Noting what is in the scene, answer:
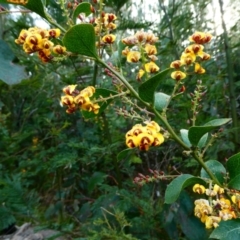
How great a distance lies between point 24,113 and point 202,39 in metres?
1.51

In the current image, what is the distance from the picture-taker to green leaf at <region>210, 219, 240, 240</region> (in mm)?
640

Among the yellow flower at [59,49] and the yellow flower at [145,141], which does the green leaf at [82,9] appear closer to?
the yellow flower at [59,49]

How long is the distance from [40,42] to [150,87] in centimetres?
16

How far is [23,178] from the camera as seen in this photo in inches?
67.6

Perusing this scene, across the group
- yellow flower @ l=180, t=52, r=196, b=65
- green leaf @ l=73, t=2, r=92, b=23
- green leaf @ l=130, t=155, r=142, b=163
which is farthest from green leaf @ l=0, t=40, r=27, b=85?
green leaf @ l=130, t=155, r=142, b=163

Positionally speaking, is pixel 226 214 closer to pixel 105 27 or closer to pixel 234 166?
pixel 234 166

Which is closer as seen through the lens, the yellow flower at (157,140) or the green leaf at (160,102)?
the yellow flower at (157,140)

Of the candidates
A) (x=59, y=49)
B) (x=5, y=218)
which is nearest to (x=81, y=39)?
(x=59, y=49)

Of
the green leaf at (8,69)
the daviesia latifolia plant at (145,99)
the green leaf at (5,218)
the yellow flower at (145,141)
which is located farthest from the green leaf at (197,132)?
the green leaf at (5,218)

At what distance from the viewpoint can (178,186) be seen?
65cm

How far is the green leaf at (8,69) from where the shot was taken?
92cm

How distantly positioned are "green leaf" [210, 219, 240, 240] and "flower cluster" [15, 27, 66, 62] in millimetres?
341

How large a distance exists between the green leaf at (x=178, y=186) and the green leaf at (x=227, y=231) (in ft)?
0.22

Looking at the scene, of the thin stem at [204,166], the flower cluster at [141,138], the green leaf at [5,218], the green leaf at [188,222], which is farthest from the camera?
the green leaf at [5,218]
